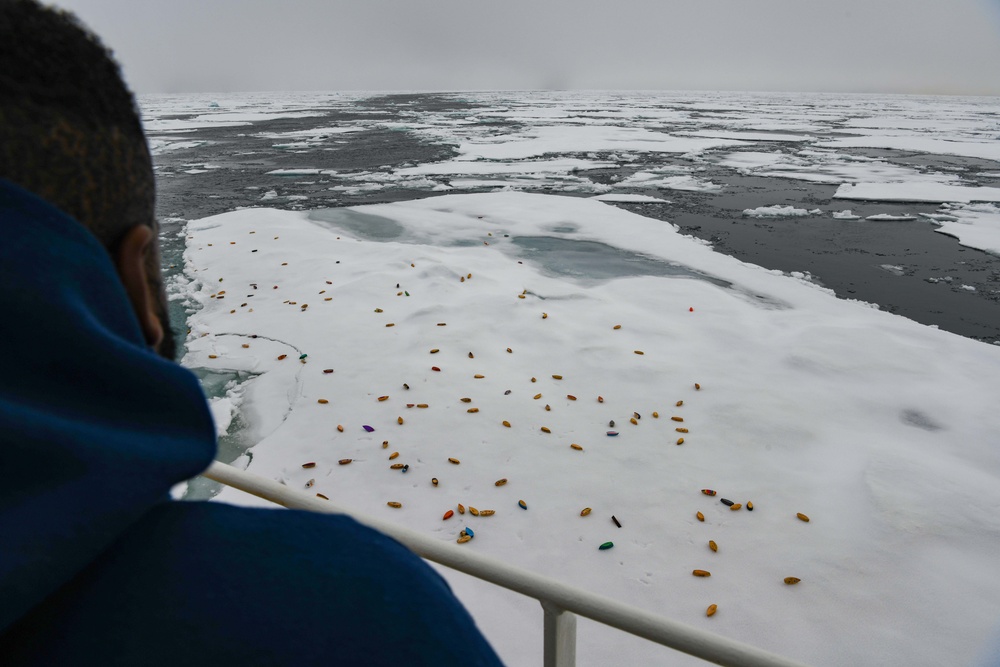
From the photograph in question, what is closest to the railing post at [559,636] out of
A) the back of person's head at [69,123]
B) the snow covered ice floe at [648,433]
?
the back of person's head at [69,123]

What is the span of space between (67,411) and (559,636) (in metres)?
0.96

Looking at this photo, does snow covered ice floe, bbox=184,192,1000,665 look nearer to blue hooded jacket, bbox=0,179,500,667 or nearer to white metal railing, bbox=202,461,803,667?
white metal railing, bbox=202,461,803,667

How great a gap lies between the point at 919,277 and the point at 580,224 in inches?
194

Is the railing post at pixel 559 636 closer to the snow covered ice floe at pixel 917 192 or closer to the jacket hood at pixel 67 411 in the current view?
the jacket hood at pixel 67 411

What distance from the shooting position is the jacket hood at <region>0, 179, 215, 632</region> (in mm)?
447

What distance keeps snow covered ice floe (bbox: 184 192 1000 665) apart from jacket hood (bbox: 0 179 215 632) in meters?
2.31

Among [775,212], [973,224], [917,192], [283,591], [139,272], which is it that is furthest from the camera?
[917,192]

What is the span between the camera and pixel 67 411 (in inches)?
19.5

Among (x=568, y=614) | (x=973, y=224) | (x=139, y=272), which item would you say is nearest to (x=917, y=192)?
(x=973, y=224)

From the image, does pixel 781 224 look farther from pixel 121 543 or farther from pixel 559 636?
pixel 121 543

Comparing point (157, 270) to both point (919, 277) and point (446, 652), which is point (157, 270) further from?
point (919, 277)

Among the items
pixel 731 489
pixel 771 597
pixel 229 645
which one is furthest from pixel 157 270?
pixel 731 489

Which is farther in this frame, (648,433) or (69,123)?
(648,433)

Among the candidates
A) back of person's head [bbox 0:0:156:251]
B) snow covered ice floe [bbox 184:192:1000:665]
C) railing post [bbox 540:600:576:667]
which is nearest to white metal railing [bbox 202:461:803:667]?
railing post [bbox 540:600:576:667]
